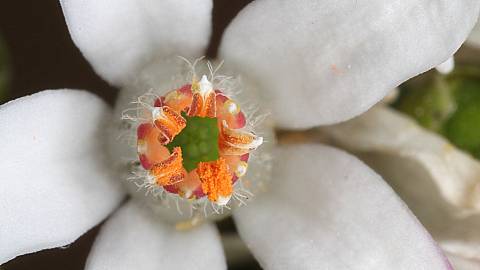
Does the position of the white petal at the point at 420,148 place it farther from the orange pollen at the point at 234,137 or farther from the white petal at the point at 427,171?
the orange pollen at the point at 234,137

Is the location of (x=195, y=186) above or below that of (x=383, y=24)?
below

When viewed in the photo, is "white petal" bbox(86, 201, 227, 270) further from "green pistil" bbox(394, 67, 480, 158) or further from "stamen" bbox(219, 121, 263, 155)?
"green pistil" bbox(394, 67, 480, 158)

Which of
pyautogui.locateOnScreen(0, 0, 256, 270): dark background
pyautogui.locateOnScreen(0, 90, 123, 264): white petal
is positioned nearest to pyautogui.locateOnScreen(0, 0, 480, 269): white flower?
pyautogui.locateOnScreen(0, 90, 123, 264): white petal

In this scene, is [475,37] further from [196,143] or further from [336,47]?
[196,143]

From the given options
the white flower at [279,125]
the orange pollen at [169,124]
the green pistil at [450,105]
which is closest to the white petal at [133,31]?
the white flower at [279,125]

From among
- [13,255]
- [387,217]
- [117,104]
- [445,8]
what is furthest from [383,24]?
[13,255]

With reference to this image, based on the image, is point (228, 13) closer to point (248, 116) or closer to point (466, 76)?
point (248, 116)
